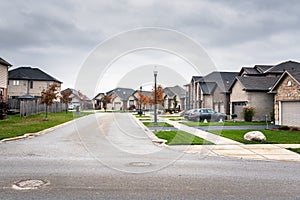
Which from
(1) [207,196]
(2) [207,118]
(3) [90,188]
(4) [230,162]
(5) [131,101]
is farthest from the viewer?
(5) [131,101]

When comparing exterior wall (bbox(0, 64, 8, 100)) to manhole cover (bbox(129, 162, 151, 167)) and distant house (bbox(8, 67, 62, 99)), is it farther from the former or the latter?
manhole cover (bbox(129, 162, 151, 167))

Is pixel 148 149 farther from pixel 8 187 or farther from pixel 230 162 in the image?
pixel 8 187

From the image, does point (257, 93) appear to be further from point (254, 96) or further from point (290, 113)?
point (290, 113)

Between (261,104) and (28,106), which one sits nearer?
(261,104)

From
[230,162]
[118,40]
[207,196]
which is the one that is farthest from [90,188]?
[118,40]

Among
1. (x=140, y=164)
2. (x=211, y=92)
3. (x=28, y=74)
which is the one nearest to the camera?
(x=140, y=164)

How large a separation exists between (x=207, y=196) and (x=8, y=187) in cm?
395

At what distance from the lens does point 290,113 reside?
869 inches

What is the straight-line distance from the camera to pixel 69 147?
11359 mm

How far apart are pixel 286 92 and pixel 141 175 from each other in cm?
1942

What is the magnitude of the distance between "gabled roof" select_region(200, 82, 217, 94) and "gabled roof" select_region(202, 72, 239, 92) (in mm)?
600

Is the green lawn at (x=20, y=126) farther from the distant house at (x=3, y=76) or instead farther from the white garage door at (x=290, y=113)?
the white garage door at (x=290, y=113)

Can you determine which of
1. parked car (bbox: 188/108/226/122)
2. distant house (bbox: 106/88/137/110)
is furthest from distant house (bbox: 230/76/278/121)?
distant house (bbox: 106/88/137/110)

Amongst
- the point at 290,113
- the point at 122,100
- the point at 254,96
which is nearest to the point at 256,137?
the point at 290,113
